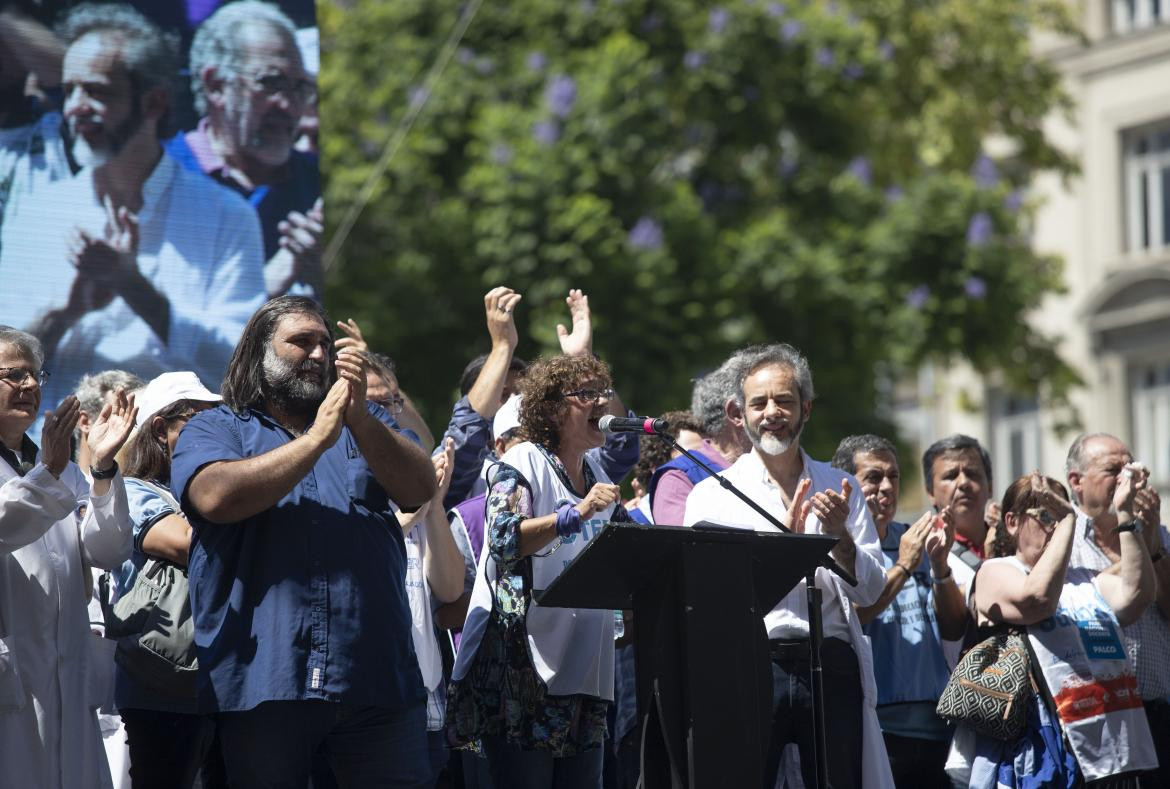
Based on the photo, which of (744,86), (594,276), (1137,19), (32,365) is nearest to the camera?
(32,365)

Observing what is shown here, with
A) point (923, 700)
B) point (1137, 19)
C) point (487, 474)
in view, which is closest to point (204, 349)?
point (487, 474)

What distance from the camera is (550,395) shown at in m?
6.64

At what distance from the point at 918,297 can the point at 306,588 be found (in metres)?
16.1

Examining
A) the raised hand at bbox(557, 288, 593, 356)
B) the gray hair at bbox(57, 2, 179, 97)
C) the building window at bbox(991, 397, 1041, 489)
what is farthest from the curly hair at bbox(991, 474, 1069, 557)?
the building window at bbox(991, 397, 1041, 489)

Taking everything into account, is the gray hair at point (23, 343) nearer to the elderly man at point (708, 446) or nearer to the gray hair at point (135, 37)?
the elderly man at point (708, 446)

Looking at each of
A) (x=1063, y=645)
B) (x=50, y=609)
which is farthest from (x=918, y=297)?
(x=50, y=609)

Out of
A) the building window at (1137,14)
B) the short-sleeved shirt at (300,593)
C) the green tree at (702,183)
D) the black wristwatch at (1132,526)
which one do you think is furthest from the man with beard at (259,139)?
the building window at (1137,14)

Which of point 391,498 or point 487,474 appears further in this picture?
point 487,474

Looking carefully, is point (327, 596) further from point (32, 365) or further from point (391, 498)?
point (32, 365)

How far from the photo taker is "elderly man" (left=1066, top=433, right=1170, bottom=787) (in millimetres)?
7512

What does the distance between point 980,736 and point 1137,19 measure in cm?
2374

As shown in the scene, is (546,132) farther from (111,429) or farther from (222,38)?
(111,429)

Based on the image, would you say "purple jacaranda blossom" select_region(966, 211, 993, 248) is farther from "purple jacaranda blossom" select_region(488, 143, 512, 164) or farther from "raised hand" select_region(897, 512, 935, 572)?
"raised hand" select_region(897, 512, 935, 572)

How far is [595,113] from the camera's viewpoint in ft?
64.3
